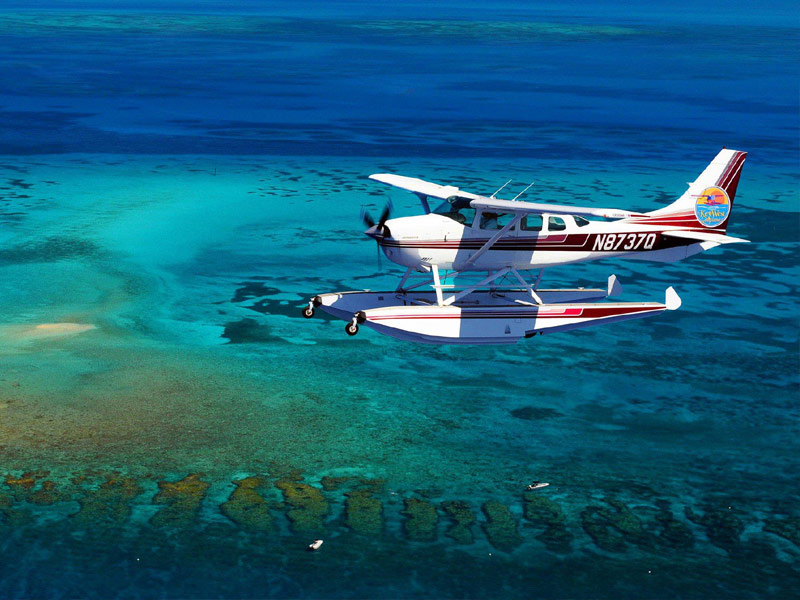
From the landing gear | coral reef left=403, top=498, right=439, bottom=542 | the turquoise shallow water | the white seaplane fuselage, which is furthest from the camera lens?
the landing gear

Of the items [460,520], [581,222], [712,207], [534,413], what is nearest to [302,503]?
[460,520]

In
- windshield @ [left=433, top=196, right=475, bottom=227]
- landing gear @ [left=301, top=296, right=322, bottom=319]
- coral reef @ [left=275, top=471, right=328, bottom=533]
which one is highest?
windshield @ [left=433, top=196, right=475, bottom=227]

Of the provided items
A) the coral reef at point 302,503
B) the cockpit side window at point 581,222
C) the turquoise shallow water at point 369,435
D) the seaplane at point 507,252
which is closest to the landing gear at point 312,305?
the seaplane at point 507,252

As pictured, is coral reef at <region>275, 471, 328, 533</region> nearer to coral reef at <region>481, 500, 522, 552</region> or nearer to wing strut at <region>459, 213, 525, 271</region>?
coral reef at <region>481, 500, 522, 552</region>

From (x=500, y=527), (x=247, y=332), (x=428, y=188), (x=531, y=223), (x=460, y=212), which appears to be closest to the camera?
(x=500, y=527)

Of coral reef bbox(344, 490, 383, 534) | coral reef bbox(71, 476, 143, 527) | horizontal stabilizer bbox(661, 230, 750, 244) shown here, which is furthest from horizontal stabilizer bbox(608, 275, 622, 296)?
coral reef bbox(71, 476, 143, 527)

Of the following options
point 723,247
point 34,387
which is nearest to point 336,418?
point 34,387

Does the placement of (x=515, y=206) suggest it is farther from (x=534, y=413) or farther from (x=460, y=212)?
(x=534, y=413)
